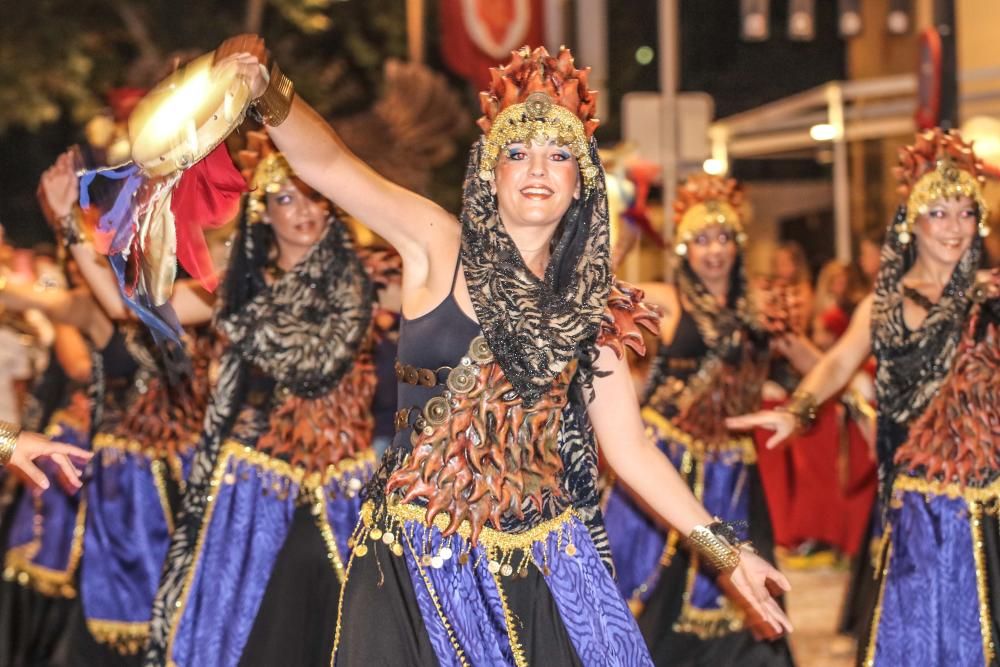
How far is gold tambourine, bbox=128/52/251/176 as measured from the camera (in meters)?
3.73

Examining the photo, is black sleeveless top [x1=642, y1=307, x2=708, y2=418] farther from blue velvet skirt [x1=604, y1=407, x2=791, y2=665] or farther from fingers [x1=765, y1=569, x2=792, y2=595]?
fingers [x1=765, y1=569, x2=792, y2=595]

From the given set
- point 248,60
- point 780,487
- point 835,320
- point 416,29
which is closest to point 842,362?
point 248,60

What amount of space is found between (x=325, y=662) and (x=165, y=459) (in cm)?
175

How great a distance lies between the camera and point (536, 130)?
413 centimetres

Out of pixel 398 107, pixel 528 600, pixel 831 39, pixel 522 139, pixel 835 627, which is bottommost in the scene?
pixel 835 627

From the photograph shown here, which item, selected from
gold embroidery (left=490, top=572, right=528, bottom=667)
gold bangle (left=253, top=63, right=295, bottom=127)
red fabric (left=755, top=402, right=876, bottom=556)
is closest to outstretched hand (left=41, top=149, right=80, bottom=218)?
gold bangle (left=253, top=63, right=295, bottom=127)

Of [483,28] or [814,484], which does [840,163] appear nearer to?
[483,28]

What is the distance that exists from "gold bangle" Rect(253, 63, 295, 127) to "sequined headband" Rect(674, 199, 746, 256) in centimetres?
390

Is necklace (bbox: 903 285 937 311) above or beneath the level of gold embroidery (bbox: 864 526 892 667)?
above

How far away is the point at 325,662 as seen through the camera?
5352 mm

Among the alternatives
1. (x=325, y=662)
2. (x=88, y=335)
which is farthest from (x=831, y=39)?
(x=325, y=662)

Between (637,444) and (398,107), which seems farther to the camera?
(398,107)

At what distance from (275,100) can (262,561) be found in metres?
2.25

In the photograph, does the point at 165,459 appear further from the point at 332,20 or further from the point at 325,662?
the point at 332,20
